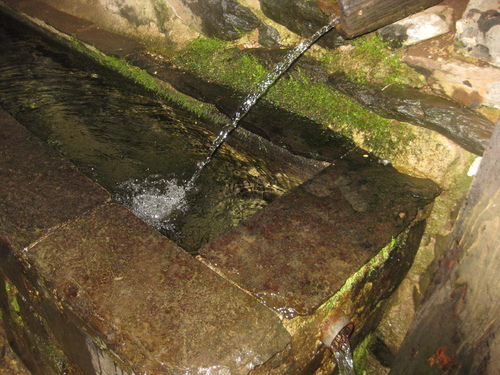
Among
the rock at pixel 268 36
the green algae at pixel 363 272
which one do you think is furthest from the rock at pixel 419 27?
the green algae at pixel 363 272

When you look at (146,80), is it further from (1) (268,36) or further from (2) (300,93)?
(2) (300,93)

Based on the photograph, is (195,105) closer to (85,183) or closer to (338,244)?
(85,183)

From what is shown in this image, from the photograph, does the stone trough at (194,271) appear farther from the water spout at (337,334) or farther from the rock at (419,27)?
the rock at (419,27)

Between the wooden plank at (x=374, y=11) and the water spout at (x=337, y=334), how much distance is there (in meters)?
1.42

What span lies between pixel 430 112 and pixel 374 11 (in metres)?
0.57

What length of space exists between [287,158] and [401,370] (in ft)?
4.12

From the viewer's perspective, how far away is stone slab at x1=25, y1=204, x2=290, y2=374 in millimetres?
1267

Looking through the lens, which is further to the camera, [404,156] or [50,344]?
[404,156]

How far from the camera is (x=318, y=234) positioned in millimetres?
1703

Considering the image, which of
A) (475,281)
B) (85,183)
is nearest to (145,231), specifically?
(85,183)

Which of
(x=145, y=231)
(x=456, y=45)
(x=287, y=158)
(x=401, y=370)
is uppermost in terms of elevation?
(x=456, y=45)

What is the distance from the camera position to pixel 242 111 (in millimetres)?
2518

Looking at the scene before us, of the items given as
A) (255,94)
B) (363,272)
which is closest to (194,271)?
(363,272)

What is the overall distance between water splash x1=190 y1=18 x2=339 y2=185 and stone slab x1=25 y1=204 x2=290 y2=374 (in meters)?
1.03
